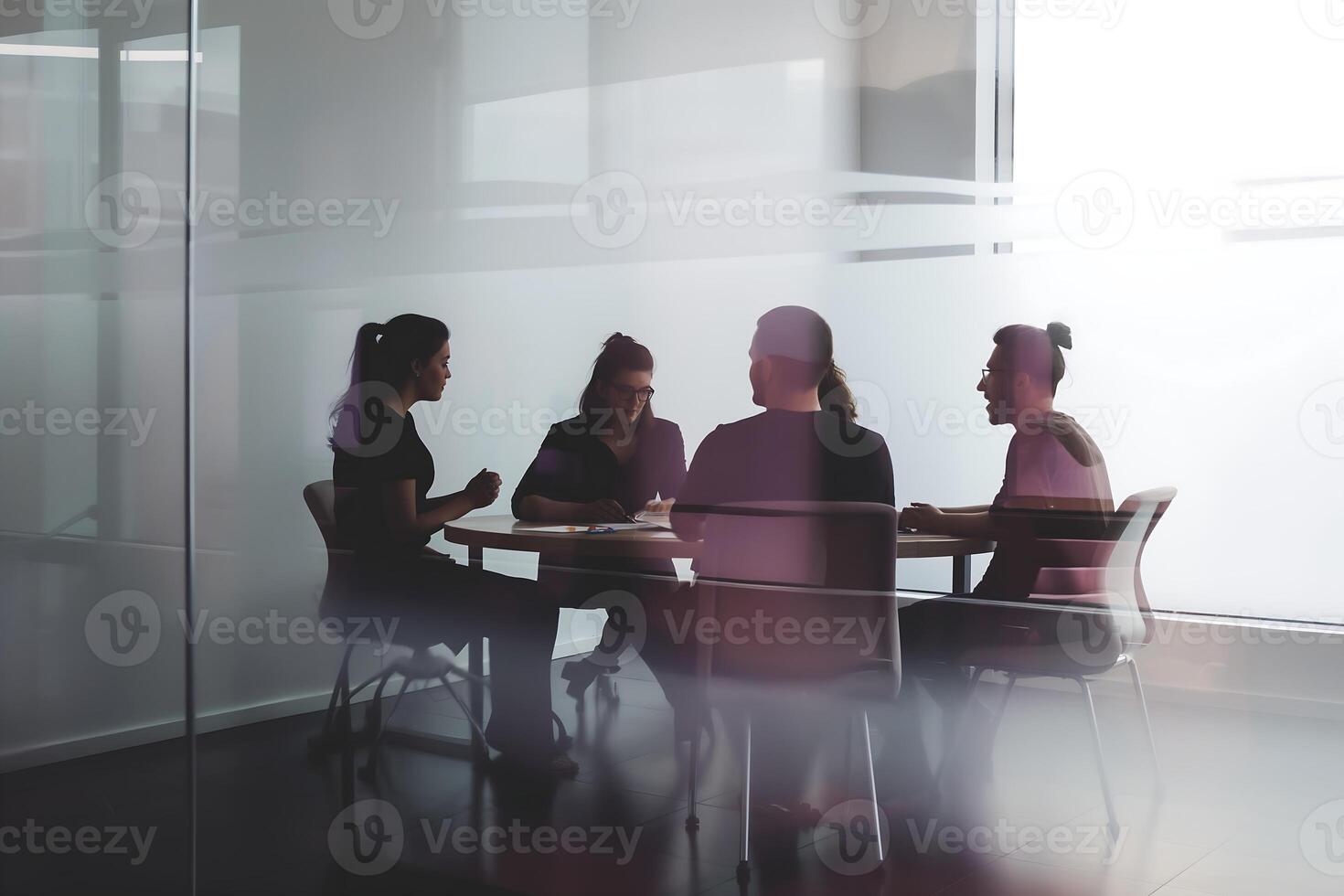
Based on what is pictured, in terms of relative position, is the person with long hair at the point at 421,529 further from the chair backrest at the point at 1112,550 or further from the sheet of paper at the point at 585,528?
the chair backrest at the point at 1112,550

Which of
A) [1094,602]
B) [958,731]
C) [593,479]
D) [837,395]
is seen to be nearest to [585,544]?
[593,479]

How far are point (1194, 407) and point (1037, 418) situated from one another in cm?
28

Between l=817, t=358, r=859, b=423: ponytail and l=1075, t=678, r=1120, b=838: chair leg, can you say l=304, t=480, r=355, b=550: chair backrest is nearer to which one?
l=817, t=358, r=859, b=423: ponytail

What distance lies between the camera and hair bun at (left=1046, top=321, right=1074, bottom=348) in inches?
86.7

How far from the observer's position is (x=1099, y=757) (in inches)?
87.2

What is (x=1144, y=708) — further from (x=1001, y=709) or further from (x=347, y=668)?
(x=347, y=668)

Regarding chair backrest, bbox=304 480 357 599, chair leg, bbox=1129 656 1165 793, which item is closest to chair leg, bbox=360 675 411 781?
chair backrest, bbox=304 480 357 599

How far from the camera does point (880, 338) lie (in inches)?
89.2

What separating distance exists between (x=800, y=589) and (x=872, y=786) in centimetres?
42

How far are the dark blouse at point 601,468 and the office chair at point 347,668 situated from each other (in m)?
0.45

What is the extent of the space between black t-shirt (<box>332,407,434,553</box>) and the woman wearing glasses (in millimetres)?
258

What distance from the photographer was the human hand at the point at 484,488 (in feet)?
8.49

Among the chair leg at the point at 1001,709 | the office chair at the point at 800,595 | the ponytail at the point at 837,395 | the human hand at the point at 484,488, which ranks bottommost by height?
the chair leg at the point at 1001,709

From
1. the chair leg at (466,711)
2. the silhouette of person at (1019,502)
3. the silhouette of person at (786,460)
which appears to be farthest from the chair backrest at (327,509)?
the silhouette of person at (1019,502)
